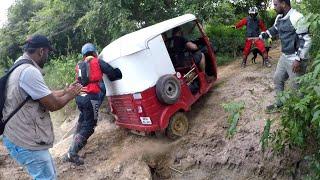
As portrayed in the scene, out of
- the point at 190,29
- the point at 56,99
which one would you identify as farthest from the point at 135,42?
the point at 56,99

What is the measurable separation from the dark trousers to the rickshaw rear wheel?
3.95 ft

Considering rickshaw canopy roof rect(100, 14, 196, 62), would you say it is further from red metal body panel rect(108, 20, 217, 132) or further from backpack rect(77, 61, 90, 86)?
red metal body panel rect(108, 20, 217, 132)

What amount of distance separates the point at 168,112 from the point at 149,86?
1.78 feet

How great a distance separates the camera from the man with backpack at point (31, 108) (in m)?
4.05

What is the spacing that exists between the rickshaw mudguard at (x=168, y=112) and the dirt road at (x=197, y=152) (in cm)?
44

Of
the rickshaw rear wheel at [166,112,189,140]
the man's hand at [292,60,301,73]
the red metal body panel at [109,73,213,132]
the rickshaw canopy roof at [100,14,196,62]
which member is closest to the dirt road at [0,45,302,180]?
the rickshaw rear wheel at [166,112,189,140]

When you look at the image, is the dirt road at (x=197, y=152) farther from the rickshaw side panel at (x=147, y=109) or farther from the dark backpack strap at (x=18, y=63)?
the dark backpack strap at (x=18, y=63)

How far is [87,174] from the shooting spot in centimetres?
639

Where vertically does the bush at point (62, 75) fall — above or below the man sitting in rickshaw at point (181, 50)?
below

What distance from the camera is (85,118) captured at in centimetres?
677

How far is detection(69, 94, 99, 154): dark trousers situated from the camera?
665 centimetres

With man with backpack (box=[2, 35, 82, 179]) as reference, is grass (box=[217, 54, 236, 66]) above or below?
below

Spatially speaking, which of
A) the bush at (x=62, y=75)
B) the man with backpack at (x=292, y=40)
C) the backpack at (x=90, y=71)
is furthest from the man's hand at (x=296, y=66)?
the bush at (x=62, y=75)

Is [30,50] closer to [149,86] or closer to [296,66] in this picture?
[149,86]
